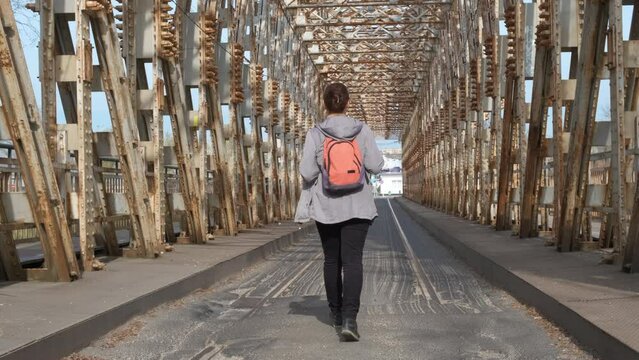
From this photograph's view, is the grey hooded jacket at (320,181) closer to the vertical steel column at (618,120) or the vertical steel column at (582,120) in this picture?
the vertical steel column at (618,120)

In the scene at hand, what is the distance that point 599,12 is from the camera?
33.0ft

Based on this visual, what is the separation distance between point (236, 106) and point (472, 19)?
317 inches

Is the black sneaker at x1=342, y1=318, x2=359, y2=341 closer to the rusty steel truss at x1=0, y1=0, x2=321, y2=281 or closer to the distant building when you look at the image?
the rusty steel truss at x1=0, y1=0, x2=321, y2=281

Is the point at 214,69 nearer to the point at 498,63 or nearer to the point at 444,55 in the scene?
the point at 498,63

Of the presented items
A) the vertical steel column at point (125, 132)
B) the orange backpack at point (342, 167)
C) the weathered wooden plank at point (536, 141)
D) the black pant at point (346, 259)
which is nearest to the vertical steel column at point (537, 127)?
the weathered wooden plank at point (536, 141)

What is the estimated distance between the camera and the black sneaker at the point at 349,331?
616 centimetres

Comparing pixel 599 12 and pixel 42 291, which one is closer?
pixel 42 291

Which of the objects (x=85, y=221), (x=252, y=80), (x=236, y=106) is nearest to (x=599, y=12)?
(x=85, y=221)

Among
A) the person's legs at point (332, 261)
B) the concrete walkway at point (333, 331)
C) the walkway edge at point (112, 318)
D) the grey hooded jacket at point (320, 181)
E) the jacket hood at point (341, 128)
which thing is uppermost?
the jacket hood at point (341, 128)

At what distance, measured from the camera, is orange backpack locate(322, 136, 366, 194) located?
6.28 meters

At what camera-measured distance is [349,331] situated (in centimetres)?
615

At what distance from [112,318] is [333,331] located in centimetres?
169

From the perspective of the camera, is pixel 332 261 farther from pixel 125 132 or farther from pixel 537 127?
pixel 537 127

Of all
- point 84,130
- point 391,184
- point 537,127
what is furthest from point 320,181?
point 391,184
